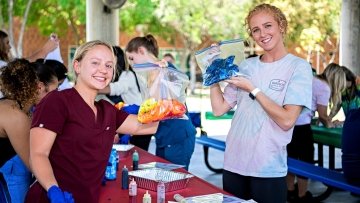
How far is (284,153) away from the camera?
10.6 feet

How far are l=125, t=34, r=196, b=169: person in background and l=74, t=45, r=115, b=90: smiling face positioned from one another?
1.72 m

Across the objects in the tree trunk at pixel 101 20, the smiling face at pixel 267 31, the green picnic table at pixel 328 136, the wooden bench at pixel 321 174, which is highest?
the tree trunk at pixel 101 20

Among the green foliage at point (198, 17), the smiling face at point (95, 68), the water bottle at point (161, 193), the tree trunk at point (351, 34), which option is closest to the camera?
the smiling face at point (95, 68)

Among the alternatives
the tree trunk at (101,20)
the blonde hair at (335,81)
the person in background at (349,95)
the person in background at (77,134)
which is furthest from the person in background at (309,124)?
the tree trunk at (101,20)

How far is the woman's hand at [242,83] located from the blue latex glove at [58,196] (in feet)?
3.60

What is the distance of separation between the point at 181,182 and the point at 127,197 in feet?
1.03

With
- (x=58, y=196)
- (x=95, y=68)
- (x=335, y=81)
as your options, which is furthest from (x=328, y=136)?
(x=58, y=196)

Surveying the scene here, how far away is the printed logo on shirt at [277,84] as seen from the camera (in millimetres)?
3109

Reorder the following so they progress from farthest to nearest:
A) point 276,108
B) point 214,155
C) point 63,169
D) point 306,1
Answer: point 306,1, point 214,155, point 276,108, point 63,169

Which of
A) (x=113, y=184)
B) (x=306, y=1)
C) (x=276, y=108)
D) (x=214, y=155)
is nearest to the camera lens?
(x=276, y=108)

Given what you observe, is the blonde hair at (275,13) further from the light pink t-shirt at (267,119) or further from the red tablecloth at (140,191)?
the red tablecloth at (140,191)

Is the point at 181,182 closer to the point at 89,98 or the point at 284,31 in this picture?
the point at 89,98

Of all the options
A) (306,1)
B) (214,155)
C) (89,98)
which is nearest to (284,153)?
(89,98)

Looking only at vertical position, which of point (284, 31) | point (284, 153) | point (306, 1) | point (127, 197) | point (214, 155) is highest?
point (306, 1)
